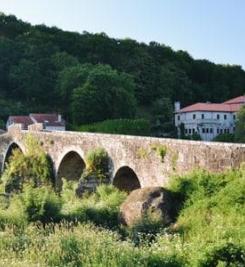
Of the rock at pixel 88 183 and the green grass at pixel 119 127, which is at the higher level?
the green grass at pixel 119 127

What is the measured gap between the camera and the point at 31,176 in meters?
33.5

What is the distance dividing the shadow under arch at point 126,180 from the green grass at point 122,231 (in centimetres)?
138

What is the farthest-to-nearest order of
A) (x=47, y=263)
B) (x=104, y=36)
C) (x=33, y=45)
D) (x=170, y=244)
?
(x=104, y=36) < (x=33, y=45) < (x=170, y=244) < (x=47, y=263)

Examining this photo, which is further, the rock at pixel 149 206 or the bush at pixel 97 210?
the bush at pixel 97 210

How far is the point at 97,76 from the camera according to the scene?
204ft

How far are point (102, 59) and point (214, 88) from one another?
18801 mm

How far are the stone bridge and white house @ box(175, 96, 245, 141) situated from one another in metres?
42.7

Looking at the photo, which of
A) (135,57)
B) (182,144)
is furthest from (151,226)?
(135,57)

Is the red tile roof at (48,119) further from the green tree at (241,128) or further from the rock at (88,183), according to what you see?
the rock at (88,183)

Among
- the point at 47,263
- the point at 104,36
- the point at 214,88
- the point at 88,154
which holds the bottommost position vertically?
the point at 47,263

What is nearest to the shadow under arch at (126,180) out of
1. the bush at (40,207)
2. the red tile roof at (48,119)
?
the bush at (40,207)

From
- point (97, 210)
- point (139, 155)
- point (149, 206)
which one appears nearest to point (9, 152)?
point (139, 155)

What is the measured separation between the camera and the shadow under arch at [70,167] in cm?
3165

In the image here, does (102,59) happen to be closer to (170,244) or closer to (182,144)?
(182,144)
